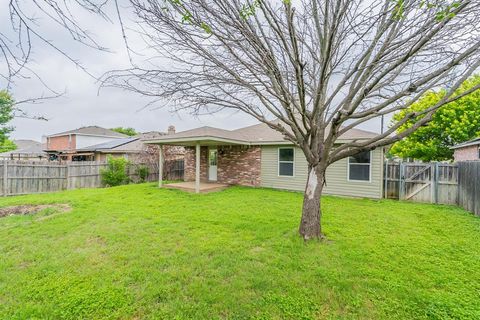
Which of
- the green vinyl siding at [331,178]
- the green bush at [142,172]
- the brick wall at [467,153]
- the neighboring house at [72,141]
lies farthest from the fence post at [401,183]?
the neighboring house at [72,141]

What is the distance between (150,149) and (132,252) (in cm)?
1207

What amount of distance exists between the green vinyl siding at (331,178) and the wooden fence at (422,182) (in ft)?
2.11

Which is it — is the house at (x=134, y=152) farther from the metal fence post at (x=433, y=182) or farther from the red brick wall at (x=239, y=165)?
the metal fence post at (x=433, y=182)

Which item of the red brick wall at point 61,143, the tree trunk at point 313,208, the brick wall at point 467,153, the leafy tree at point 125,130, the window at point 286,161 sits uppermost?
the leafy tree at point 125,130

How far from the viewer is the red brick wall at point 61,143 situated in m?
22.7

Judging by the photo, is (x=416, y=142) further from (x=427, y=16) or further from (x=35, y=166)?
(x=35, y=166)

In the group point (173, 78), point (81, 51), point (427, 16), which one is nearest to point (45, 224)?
point (173, 78)

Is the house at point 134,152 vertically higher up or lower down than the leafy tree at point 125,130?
lower down

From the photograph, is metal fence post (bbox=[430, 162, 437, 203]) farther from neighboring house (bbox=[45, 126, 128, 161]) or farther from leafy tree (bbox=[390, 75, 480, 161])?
neighboring house (bbox=[45, 126, 128, 161])

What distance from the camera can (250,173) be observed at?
40.3ft

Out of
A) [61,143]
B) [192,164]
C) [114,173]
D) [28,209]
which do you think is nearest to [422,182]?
[192,164]

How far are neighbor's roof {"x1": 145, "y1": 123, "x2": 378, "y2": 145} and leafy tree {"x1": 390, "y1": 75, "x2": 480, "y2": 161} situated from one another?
17.4 ft

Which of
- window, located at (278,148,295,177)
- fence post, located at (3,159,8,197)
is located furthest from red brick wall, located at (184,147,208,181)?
fence post, located at (3,159,8,197)

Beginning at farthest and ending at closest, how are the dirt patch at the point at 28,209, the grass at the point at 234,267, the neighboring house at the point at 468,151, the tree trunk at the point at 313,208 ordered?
1. the neighboring house at the point at 468,151
2. the dirt patch at the point at 28,209
3. the tree trunk at the point at 313,208
4. the grass at the point at 234,267
